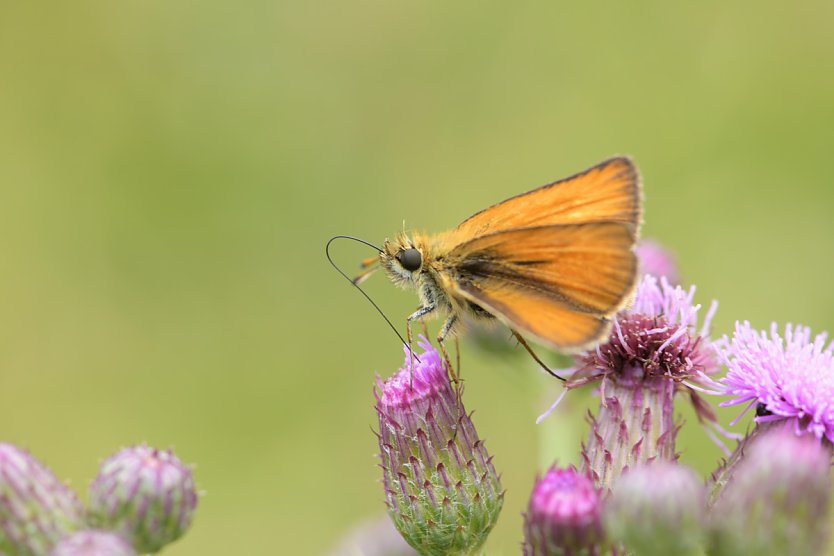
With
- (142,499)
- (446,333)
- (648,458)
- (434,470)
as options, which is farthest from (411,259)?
(142,499)

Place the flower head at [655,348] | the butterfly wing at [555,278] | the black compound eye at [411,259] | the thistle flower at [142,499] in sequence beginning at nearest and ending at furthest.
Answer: the thistle flower at [142,499] → the butterfly wing at [555,278] → the flower head at [655,348] → the black compound eye at [411,259]

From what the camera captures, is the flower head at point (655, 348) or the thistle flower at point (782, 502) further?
the flower head at point (655, 348)

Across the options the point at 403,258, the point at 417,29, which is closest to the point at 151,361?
the point at 417,29

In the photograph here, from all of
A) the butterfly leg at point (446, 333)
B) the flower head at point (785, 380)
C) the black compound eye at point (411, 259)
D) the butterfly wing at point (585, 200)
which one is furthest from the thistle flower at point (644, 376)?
the black compound eye at point (411, 259)

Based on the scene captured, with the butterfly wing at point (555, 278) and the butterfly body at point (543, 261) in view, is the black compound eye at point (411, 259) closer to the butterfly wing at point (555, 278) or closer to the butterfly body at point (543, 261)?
the butterfly body at point (543, 261)

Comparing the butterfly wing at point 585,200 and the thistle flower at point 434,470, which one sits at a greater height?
the butterfly wing at point 585,200

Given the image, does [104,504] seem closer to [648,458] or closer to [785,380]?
[648,458]

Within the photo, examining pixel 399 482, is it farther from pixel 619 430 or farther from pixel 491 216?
pixel 491 216
